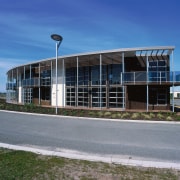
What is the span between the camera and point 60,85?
30578mm

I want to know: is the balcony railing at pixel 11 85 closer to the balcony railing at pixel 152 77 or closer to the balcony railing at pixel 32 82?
the balcony railing at pixel 32 82

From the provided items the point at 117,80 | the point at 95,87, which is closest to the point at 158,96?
the point at 117,80

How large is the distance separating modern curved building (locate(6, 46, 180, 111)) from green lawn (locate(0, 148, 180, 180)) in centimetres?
1636

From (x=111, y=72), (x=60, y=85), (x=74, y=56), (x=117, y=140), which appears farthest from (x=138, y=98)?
(x=117, y=140)

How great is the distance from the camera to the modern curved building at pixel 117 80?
22.3 m

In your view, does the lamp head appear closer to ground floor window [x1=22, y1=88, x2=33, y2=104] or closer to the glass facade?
the glass facade

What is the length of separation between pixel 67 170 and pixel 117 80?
21.3 m

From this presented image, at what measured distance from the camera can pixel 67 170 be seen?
5129 millimetres

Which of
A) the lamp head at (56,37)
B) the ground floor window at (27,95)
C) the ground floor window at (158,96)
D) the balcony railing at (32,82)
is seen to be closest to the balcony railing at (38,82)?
the balcony railing at (32,82)

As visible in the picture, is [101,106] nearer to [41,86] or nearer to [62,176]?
[41,86]

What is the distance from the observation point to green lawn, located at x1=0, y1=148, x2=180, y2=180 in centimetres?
471

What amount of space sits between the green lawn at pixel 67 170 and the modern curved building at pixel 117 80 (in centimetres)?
1636

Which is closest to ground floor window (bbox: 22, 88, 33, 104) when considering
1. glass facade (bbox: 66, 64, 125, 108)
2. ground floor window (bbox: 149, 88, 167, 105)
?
glass facade (bbox: 66, 64, 125, 108)

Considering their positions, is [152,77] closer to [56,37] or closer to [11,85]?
[56,37]
